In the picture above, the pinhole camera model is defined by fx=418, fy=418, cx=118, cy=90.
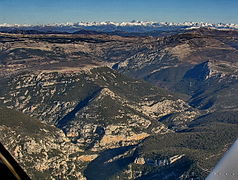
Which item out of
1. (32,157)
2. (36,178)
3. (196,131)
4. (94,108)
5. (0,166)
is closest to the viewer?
(0,166)

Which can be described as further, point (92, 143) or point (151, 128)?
point (151, 128)

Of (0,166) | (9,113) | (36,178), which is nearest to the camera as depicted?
(0,166)

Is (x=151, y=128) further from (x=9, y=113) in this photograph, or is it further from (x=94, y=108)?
(x=9, y=113)

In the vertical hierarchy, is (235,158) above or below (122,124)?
above

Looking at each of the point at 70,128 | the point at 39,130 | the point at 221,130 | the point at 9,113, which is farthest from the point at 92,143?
the point at 221,130

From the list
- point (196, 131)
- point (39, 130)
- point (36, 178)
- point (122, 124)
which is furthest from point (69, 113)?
point (36, 178)

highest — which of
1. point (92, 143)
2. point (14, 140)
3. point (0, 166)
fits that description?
point (0, 166)

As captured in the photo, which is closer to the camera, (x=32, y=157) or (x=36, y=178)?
(x=36, y=178)

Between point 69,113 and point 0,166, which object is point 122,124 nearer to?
point 69,113

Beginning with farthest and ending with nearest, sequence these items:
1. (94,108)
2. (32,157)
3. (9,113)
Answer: (94,108) < (9,113) < (32,157)
